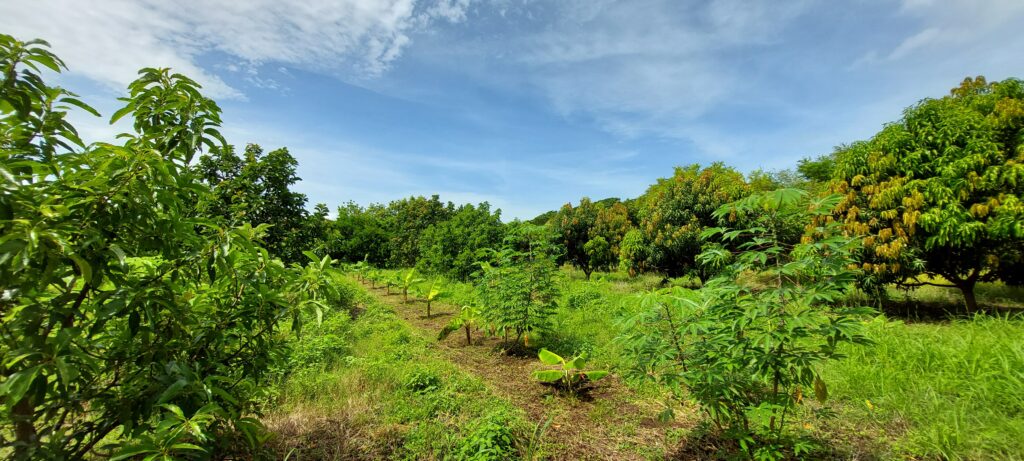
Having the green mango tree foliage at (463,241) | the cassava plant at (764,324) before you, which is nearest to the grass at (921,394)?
the cassava plant at (764,324)

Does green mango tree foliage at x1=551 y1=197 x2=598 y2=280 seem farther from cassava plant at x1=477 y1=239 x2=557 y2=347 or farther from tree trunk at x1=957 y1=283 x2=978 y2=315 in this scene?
cassava plant at x1=477 y1=239 x2=557 y2=347

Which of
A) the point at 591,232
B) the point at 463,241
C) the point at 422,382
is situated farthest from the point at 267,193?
the point at 591,232

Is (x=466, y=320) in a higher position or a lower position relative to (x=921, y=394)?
higher

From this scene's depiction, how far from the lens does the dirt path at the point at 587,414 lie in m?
3.20

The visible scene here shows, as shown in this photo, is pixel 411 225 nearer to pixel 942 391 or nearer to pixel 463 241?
pixel 463 241

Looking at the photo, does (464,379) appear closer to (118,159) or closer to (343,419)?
(343,419)

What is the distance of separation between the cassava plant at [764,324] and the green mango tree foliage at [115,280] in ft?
8.29

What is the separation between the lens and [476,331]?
300 inches

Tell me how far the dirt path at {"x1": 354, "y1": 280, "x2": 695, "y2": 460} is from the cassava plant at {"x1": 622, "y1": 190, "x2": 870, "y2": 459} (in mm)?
736

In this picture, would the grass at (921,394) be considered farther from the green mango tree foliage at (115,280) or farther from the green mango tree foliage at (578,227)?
the green mango tree foliage at (578,227)

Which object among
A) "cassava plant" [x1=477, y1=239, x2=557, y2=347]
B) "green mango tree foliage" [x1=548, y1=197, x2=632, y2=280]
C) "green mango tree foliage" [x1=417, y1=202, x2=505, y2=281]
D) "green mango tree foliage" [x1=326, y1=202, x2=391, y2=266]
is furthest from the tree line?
"green mango tree foliage" [x1=326, y1=202, x2=391, y2=266]

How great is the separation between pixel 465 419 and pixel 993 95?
12.9m

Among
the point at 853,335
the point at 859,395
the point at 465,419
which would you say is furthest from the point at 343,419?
the point at 859,395

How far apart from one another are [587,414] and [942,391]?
11.3ft
